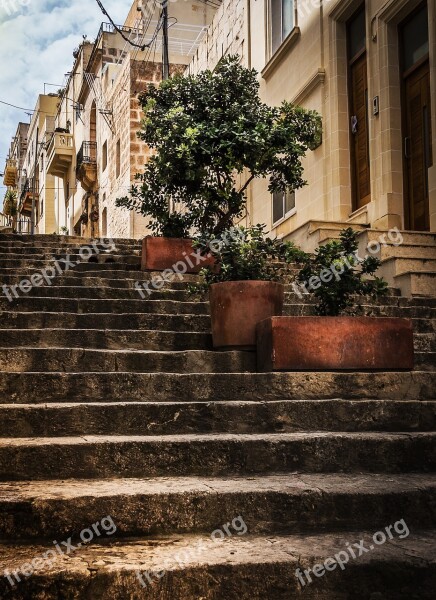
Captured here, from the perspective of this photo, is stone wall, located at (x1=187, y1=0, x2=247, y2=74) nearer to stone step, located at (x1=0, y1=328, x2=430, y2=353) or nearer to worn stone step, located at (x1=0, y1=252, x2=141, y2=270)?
worn stone step, located at (x1=0, y1=252, x2=141, y2=270)

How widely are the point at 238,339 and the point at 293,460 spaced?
5.25 ft

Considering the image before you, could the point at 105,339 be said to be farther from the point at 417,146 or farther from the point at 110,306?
the point at 417,146

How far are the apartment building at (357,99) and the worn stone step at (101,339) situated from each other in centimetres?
532

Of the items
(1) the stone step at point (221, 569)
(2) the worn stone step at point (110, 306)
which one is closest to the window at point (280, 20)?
(2) the worn stone step at point (110, 306)

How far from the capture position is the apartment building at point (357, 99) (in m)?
10.4

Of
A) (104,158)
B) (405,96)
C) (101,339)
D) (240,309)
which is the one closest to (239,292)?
(240,309)

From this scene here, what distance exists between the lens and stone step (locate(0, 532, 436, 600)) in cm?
261

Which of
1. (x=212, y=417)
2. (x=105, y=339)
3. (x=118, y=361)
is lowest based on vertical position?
(x=212, y=417)

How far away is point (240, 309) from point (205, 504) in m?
2.24

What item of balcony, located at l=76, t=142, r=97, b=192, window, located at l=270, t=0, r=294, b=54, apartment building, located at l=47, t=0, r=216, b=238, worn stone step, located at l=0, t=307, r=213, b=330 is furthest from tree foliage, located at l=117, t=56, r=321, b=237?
balcony, located at l=76, t=142, r=97, b=192

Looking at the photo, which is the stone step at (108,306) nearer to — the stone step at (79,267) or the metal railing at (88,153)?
the stone step at (79,267)

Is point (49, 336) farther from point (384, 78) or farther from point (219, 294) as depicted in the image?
point (384, 78)

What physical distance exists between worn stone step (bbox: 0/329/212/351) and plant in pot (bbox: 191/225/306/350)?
0.30 m

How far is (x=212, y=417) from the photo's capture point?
400 cm
